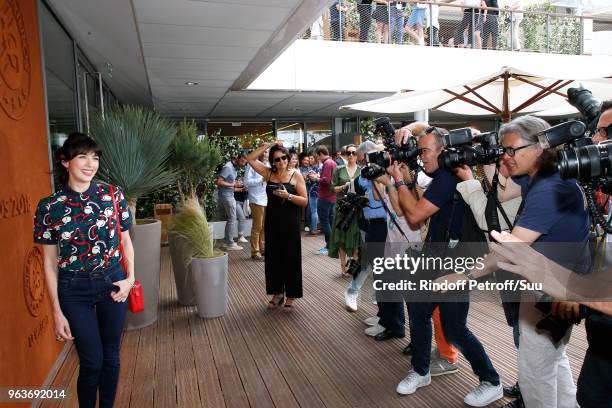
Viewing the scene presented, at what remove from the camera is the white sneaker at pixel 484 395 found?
2.53 meters

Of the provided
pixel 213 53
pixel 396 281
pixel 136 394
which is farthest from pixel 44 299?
pixel 213 53

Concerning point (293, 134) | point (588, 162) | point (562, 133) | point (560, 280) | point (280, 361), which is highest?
point (293, 134)

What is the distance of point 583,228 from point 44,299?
3046 millimetres

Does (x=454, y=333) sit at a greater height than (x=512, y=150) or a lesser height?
lesser

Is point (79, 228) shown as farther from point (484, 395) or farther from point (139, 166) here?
point (484, 395)

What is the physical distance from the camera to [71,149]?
7.01ft

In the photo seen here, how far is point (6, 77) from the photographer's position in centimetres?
243

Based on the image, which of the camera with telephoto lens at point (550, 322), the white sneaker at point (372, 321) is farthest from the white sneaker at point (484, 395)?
the white sneaker at point (372, 321)

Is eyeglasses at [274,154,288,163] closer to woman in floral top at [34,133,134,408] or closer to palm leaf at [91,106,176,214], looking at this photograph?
palm leaf at [91,106,176,214]

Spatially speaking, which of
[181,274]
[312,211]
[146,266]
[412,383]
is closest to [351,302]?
[412,383]

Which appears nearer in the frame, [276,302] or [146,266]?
[146,266]

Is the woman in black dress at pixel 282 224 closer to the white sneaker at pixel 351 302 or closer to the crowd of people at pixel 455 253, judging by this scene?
the white sneaker at pixel 351 302

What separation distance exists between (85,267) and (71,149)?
0.57 metres

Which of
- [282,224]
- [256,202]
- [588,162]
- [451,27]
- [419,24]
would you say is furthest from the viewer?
[451,27]
